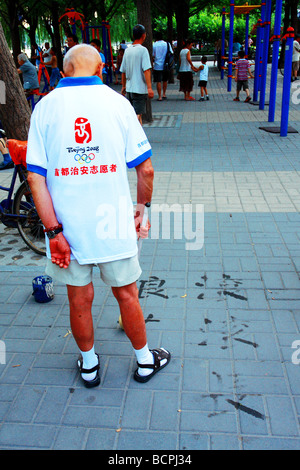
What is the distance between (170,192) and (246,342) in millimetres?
3381

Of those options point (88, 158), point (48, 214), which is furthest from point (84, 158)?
point (48, 214)

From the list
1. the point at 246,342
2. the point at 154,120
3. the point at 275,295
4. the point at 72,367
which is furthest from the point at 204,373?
the point at 154,120

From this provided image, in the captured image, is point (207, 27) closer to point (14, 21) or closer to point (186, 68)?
point (14, 21)

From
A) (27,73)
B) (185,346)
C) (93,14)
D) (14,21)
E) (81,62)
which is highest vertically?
(93,14)

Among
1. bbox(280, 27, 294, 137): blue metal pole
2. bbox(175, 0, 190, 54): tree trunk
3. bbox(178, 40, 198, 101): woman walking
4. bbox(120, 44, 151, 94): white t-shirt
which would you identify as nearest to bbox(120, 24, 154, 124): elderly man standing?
bbox(120, 44, 151, 94): white t-shirt

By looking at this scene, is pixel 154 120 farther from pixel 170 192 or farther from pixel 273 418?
pixel 273 418

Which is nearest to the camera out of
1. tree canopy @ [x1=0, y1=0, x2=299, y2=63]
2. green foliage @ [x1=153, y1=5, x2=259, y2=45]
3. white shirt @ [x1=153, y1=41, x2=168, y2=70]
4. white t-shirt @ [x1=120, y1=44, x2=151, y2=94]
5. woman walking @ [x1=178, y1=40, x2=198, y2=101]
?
white t-shirt @ [x1=120, y1=44, x2=151, y2=94]

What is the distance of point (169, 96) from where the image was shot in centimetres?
1636

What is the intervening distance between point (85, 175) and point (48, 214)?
0.29 metres

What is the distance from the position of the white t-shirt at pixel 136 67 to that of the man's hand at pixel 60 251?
6804 mm

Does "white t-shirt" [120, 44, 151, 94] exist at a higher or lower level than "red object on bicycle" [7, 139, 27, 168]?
higher

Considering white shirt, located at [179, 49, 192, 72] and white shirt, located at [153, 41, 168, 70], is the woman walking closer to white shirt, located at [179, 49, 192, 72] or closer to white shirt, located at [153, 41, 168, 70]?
white shirt, located at [179, 49, 192, 72]

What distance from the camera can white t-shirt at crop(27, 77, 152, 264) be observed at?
2.18 metres

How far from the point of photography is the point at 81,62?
7.39 ft
